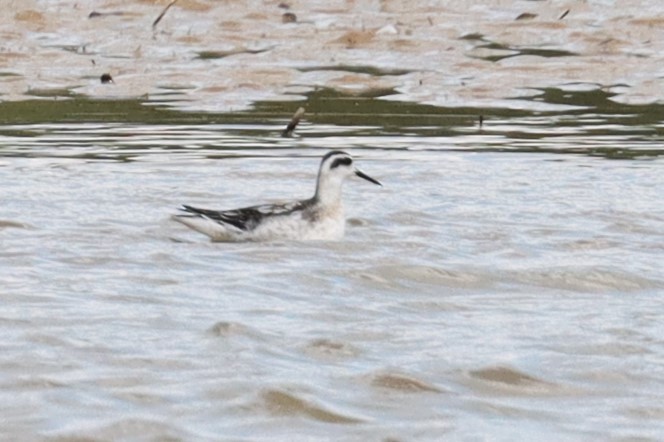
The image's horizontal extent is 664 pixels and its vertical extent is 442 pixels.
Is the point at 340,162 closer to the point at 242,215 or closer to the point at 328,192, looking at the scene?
the point at 328,192

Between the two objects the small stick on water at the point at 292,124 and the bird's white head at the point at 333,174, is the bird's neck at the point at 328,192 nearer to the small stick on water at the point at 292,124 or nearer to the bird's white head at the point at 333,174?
the bird's white head at the point at 333,174

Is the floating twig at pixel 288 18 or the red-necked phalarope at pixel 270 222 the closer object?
the red-necked phalarope at pixel 270 222

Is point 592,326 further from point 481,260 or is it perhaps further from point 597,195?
point 597,195

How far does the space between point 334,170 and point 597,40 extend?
42.6ft

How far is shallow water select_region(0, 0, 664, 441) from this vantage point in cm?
761

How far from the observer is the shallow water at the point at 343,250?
25.0ft

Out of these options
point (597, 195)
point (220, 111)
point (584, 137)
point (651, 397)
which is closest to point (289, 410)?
point (651, 397)

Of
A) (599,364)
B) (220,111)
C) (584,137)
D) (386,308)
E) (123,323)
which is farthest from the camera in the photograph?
(220,111)

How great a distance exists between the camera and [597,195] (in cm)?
1402

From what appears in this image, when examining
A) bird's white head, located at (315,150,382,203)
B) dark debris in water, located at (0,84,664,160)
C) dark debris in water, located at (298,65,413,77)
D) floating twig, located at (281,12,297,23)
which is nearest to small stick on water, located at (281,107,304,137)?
dark debris in water, located at (0,84,664,160)

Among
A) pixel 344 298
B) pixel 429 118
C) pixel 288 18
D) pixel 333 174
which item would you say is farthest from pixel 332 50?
pixel 344 298

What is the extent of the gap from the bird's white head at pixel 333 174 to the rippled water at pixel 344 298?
0.31 metres

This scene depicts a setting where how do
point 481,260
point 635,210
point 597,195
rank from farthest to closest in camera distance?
point 597,195 < point 635,210 < point 481,260

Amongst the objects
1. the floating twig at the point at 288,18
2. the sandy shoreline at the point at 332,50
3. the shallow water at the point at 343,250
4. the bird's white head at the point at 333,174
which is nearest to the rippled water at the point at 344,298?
the shallow water at the point at 343,250
